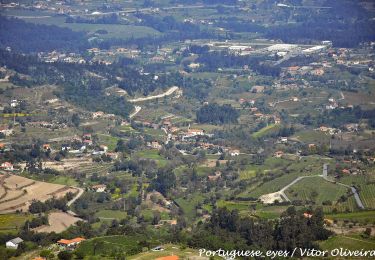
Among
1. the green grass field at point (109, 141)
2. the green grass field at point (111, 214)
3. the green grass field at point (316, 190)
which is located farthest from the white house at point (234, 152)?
the green grass field at point (111, 214)

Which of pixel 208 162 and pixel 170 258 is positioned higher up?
pixel 170 258

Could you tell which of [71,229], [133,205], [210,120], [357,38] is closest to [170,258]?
[71,229]

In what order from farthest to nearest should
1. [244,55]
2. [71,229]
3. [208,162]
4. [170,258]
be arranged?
1. [244,55]
2. [208,162]
3. [71,229]
4. [170,258]

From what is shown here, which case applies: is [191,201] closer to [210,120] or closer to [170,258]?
[170,258]

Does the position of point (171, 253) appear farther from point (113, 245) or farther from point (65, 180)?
point (65, 180)

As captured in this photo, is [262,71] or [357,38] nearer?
[262,71]

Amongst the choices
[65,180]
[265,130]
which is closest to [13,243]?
[65,180]
